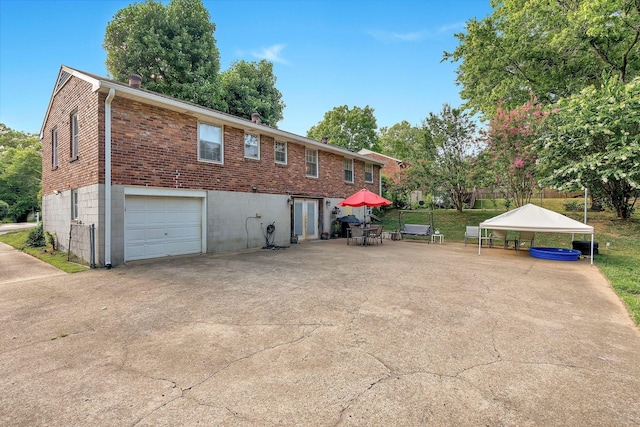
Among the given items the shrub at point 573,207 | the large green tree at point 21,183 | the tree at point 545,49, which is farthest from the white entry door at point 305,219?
the large green tree at point 21,183

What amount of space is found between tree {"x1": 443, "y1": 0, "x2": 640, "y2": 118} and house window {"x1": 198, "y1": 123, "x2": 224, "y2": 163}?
1527 centimetres

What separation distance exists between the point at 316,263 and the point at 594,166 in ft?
34.9

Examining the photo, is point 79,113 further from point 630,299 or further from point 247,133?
point 630,299

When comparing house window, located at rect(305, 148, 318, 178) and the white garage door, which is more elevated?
house window, located at rect(305, 148, 318, 178)

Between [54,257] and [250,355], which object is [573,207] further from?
[54,257]

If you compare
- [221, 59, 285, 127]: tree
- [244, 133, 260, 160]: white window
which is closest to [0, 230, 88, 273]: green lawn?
[244, 133, 260, 160]: white window

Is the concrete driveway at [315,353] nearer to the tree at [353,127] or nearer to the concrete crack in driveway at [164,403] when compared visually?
the concrete crack in driveway at [164,403]

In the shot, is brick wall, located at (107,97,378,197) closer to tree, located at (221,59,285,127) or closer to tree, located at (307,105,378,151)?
tree, located at (221,59,285,127)

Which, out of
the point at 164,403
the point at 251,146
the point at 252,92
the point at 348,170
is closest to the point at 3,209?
the point at 252,92

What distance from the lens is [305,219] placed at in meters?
14.4

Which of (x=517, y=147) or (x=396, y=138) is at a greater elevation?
(x=396, y=138)

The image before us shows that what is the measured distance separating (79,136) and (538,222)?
14895mm

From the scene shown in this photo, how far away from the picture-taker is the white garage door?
8.19 m

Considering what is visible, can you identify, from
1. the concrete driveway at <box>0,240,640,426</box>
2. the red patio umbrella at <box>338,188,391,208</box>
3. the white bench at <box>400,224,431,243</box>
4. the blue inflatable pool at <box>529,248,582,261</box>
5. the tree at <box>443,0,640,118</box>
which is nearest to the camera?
the concrete driveway at <box>0,240,640,426</box>
